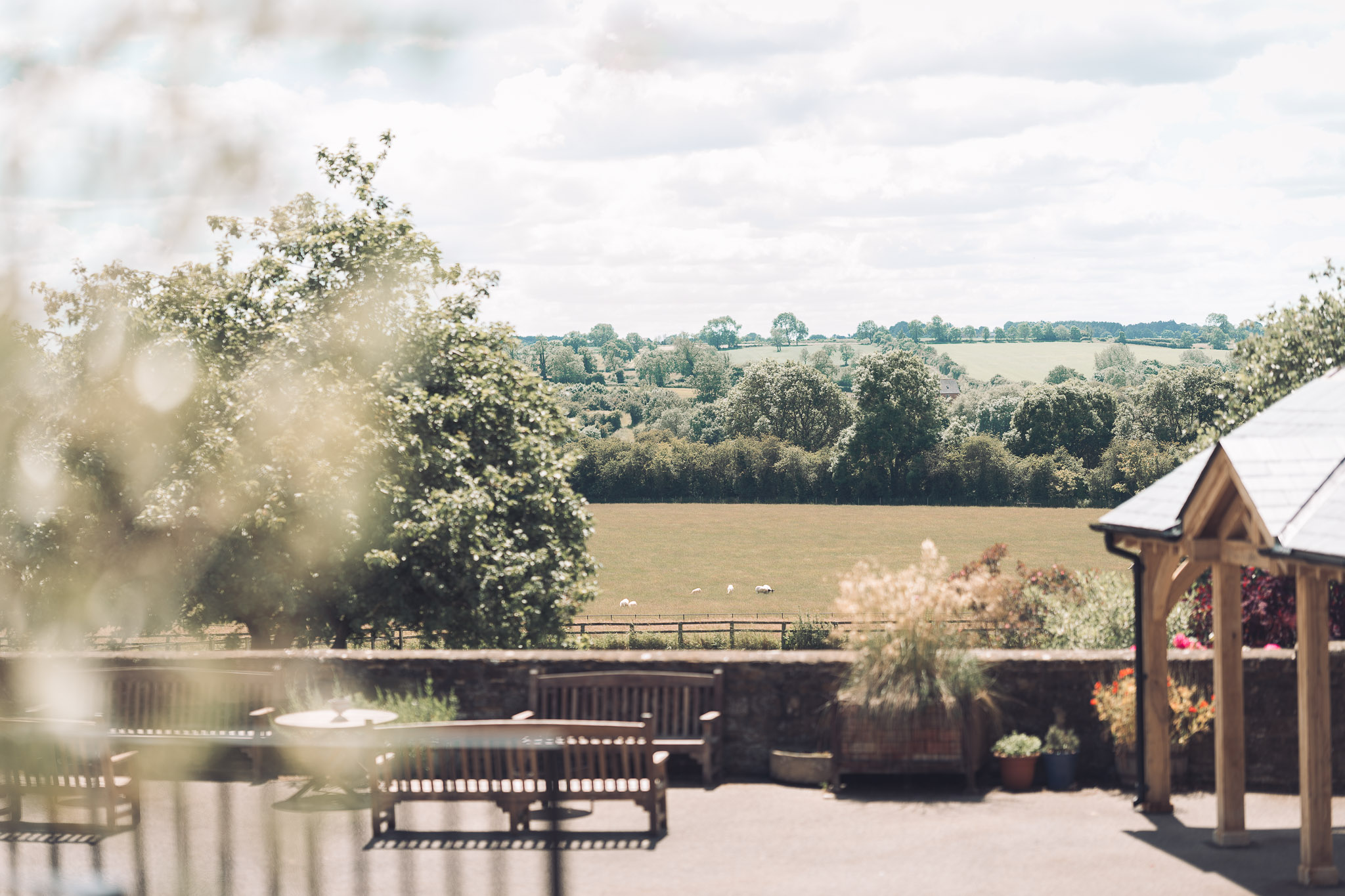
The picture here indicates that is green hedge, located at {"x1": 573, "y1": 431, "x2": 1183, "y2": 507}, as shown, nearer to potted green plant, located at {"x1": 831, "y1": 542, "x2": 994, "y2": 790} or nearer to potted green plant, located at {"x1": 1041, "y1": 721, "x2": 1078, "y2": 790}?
potted green plant, located at {"x1": 831, "y1": 542, "x2": 994, "y2": 790}

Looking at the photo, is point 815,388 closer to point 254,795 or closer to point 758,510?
point 758,510

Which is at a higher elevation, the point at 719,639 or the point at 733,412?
the point at 733,412

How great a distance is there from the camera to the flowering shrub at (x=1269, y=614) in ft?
51.7

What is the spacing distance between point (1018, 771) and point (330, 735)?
6.11 meters

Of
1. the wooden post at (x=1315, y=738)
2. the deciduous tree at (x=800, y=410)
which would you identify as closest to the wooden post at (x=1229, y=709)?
the wooden post at (x=1315, y=738)

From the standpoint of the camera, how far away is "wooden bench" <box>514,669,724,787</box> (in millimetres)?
11266

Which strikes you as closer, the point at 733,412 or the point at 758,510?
the point at 758,510

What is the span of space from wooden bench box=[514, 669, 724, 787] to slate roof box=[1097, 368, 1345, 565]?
4036 millimetres

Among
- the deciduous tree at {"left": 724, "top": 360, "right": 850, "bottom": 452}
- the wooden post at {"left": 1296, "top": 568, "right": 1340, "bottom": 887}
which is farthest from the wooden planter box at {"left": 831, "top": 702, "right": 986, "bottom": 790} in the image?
the deciduous tree at {"left": 724, "top": 360, "right": 850, "bottom": 452}

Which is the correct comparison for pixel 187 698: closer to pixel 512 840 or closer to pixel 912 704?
pixel 512 840

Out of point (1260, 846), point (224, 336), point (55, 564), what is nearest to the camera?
point (1260, 846)

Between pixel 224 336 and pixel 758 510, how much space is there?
71372 millimetres

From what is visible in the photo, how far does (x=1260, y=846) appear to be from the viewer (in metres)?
9.08

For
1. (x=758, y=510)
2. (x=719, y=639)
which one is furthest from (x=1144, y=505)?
(x=758, y=510)
